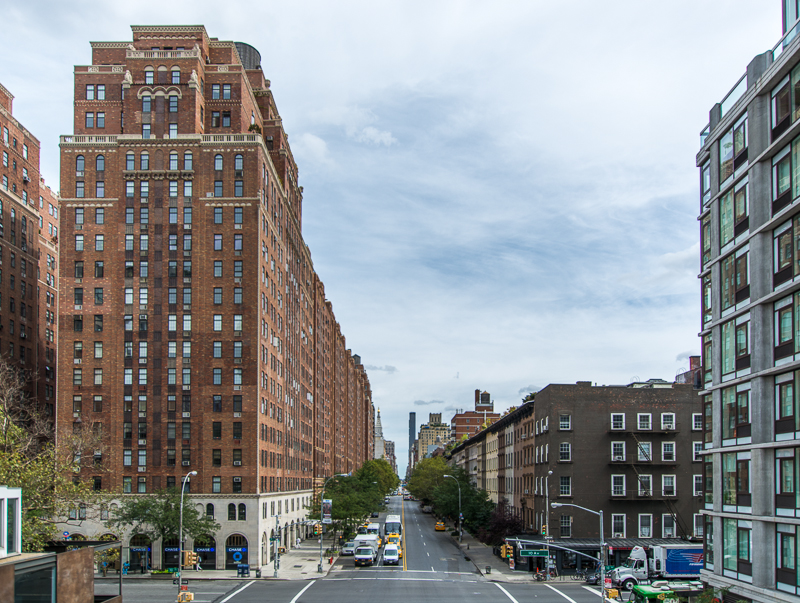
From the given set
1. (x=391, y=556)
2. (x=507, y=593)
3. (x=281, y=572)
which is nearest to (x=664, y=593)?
(x=507, y=593)

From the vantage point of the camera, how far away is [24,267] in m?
102

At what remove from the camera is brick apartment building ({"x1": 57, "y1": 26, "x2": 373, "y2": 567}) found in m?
76.3

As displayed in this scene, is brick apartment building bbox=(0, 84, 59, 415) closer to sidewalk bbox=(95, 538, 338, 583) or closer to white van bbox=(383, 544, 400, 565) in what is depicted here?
sidewalk bbox=(95, 538, 338, 583)

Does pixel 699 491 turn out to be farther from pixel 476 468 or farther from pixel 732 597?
pixel 476 468

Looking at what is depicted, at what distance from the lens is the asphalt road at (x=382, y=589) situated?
54031 mm

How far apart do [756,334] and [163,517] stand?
2047 inches

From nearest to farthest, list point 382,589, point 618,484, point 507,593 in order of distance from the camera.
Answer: point 507,593 → point 382,589 → point 618,484

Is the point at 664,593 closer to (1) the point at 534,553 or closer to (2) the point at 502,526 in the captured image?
(1) the point at 534,553

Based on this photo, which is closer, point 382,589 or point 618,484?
point 382,589

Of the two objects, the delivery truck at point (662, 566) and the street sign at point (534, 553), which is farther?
the street sign at point (534, 553)

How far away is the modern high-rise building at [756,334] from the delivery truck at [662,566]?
2342cm

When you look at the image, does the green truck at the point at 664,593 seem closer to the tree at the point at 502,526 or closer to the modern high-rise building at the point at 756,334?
the modern high-rise building at the point at 756,334

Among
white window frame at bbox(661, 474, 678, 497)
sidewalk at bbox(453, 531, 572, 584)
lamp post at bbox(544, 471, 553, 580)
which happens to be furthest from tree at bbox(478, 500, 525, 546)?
white window frame at bbox(661, 474, 678, 497)

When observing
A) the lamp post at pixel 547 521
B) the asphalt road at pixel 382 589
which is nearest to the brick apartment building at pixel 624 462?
the lamp post at pixel 547 521
